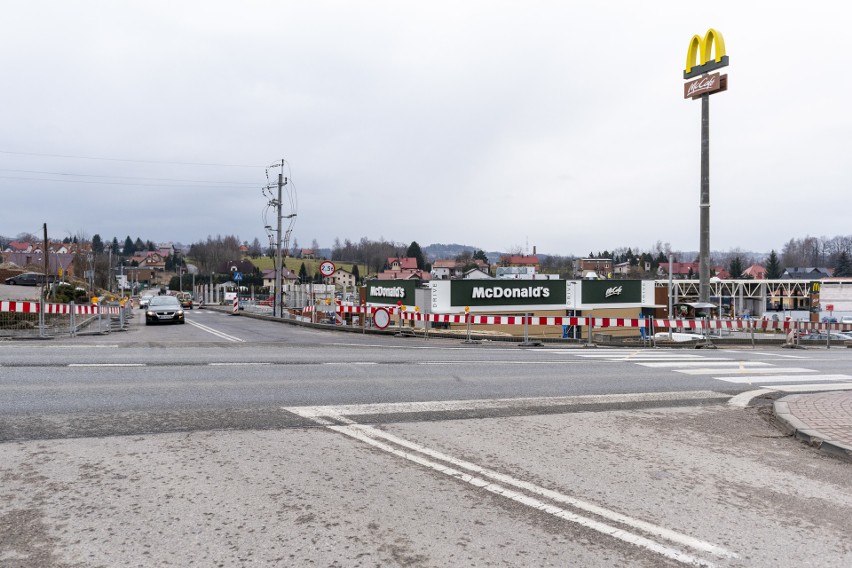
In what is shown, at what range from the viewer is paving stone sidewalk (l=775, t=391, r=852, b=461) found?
21.8 feet

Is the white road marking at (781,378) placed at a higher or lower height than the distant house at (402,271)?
lower

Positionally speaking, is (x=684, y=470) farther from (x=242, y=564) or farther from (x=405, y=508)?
(x=242, y=564)

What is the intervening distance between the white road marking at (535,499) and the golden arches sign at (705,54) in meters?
27.3

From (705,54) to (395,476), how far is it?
2901cm

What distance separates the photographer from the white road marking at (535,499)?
395 cm

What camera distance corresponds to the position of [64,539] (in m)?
3.79

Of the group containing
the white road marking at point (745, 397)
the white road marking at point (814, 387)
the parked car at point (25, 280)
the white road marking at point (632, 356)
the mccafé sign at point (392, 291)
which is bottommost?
the white road marking at point (632, 356)

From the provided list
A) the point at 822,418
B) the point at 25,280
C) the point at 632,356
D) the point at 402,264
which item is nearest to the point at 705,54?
the point at 632,356

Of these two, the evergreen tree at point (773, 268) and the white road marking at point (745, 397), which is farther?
the evergreen tree at point (773, 268)

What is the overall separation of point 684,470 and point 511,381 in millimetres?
5398

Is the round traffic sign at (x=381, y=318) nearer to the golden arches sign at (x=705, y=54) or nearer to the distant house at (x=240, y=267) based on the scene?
the golden arches sign at (x=705, y=54)

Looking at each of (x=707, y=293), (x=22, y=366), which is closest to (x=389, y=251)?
(x=707, y=293)

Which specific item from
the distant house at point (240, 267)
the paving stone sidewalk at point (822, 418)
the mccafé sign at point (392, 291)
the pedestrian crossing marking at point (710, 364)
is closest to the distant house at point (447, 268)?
the distant house at point (240, 267)

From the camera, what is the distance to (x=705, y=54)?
27.8 metres
